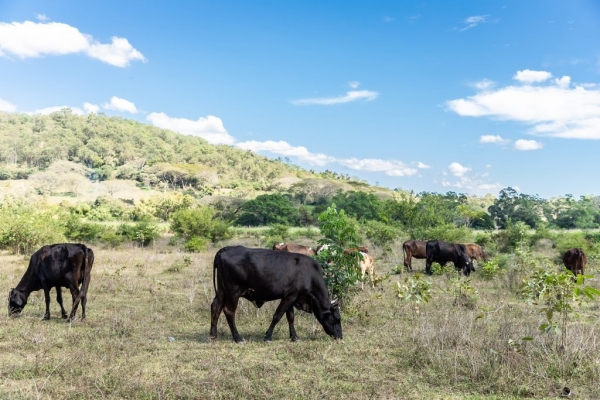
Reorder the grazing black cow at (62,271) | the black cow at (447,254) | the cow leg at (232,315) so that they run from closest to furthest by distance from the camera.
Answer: the cow leg at (232,315), the grazing black cow at (62,271), the black cow at (447,254)

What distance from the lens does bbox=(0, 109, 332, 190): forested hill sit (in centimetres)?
10394

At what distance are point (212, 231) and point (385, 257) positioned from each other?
13.6 metres

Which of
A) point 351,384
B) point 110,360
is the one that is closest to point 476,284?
point 351,384

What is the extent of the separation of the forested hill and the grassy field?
9330cm

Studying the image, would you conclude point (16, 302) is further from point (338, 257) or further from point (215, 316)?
point (338, 257)

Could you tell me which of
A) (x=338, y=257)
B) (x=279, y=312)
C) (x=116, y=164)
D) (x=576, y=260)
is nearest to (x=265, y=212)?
(x=576, y=260)

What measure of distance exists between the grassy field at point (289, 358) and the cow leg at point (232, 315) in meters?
0.21

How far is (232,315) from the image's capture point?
8531mm

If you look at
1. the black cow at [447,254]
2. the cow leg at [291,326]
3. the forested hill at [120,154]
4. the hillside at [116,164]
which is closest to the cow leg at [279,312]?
the cow leg at [291,326]

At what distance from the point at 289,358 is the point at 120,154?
427 feet

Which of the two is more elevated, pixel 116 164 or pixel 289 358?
pixel 116 164

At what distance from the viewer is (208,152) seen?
487ft

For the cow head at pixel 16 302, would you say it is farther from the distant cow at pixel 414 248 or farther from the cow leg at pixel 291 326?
the distant cow at pixel 414 248

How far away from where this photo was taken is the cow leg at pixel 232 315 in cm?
844
